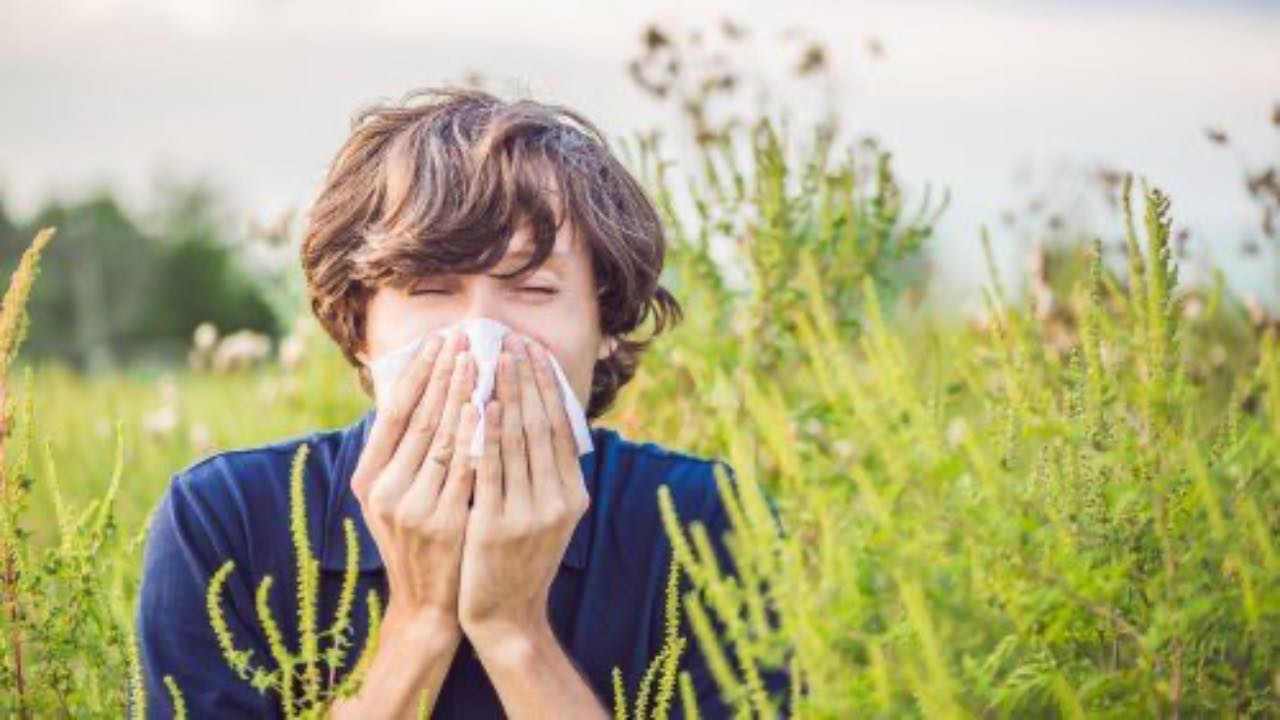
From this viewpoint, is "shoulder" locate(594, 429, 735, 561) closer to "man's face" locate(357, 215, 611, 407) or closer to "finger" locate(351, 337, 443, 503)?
"man's face" locate(357, 215, 611, 407)

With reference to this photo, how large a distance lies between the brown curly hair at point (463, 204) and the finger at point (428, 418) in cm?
21

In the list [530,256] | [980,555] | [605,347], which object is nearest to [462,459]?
[530,256]

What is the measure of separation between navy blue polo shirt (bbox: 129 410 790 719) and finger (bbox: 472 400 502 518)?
0.27 m

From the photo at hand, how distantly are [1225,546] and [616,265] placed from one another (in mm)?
1397

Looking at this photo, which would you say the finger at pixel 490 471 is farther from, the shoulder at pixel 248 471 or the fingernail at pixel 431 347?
the shoulder at pixel 248 471

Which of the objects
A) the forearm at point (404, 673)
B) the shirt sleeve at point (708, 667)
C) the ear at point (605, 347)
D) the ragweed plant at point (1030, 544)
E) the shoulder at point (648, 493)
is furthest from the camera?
the ear at point (605, 347)

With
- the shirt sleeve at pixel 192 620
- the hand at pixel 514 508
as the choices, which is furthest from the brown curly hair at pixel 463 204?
the shirt sleeve at pixel 192 620

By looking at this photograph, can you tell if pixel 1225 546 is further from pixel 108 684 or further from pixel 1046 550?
pixel 108 684

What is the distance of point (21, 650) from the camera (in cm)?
252

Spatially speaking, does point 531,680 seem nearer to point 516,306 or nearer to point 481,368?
point 481,368

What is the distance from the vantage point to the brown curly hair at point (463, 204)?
105 inches

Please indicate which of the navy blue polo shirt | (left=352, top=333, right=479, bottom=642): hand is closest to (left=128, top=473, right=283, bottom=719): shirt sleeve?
the navy blue polo shirt

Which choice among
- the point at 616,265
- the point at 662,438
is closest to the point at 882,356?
the point at 616,265

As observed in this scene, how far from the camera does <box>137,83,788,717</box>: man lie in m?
2.48
